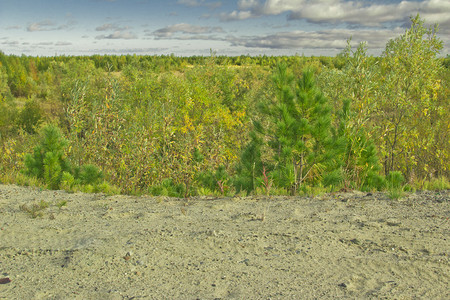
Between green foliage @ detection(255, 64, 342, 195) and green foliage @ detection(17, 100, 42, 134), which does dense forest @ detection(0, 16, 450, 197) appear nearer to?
green foliage @ detection(255, 64, 342, 195)

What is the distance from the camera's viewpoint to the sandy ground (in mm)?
3516

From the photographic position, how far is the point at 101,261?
4.05 metres

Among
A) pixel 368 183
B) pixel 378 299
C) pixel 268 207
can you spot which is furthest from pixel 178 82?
pixel 378 299

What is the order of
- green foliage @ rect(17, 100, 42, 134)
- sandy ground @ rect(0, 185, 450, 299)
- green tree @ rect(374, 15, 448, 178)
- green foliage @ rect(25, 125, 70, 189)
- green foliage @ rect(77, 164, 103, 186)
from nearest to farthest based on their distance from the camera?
sandy ground @ rect(0, 185, 450, 299) → green foliage @ rect(77, 164, 103, 186) → green foliage @ rect(25, 125, 70, 189) → green tree @ rect(374, 15, 448, 178) → green foliage @ rect(17, 100, 42, 134)

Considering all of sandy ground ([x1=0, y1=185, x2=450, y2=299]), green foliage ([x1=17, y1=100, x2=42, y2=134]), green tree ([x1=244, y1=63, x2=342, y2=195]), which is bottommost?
green foliage ([x1=17, y1=100, x2=42, y2=134])

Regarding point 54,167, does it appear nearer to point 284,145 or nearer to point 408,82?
point 284,145

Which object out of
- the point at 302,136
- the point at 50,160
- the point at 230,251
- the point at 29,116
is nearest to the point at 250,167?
the point at 302,136

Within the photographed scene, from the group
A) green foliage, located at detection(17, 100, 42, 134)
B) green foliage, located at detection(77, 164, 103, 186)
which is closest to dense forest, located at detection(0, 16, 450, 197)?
green foliage, located at detection(77, 164, 103, 186)

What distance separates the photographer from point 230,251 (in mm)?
4266

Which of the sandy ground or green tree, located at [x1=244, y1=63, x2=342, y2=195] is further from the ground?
green tree, located at [x1=244, y1=63, x2=342, y2=195]

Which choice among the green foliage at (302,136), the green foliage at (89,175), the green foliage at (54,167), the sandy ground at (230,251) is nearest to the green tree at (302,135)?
the green foliage at (302,136)

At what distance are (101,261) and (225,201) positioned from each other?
2952mm

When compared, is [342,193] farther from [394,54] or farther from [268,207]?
[394,54]

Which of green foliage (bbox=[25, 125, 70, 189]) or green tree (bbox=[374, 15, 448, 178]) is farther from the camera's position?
green tree (bbox=[374, 15, 448, 178])
